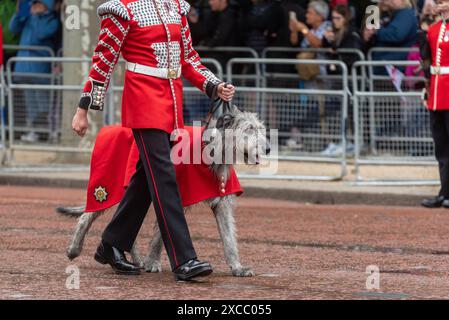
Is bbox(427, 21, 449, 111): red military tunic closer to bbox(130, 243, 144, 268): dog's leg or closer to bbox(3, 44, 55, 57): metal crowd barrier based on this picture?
bbox(130, 243, 144, 268): dog's leg

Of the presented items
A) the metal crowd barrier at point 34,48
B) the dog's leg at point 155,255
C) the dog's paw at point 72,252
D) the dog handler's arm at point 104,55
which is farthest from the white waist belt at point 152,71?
the metal crowd barrier at point 34,48

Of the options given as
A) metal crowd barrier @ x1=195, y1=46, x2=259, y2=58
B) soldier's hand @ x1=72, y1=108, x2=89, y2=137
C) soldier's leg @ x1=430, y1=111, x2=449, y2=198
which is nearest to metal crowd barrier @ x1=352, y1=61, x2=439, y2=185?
soldier's leg @ x1=430, y1=111, x2=449, y2=198

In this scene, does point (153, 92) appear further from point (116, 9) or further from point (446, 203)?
point (446, 203)

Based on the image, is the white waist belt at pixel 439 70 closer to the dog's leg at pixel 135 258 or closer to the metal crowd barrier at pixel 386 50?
the metal crowd barrier at pixel 386 50

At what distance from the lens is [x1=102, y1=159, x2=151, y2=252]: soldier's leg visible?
9.09 metres

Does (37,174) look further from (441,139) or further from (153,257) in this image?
(153,257)

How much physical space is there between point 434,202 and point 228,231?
18.2ft

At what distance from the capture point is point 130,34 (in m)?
8.82

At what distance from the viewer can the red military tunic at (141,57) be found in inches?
345

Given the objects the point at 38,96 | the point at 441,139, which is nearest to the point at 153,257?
the point at 441,139

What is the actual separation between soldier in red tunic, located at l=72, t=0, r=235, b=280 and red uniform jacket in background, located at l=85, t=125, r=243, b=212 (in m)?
0.38

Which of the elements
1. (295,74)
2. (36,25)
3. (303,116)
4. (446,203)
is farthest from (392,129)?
(36,25)

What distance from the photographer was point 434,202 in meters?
14.4
